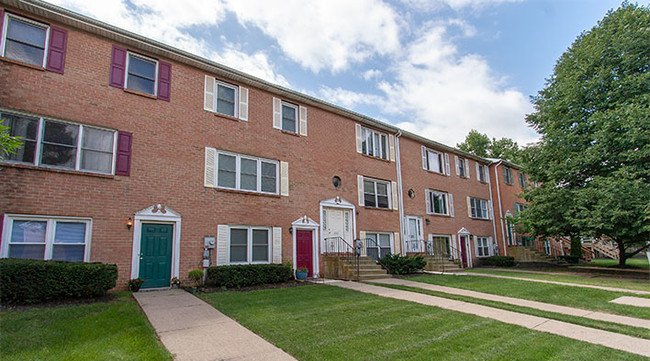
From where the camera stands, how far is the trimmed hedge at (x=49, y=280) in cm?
678

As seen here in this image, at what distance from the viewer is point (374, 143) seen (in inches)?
688

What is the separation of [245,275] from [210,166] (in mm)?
3773

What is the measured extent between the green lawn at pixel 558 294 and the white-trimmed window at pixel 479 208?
1129cm

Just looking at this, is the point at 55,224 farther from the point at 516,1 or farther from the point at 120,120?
the point at 516,1

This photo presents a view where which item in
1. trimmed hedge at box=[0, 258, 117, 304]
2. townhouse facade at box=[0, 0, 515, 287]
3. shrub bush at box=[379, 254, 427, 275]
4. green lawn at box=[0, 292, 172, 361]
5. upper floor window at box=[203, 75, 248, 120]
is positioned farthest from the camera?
shrub bush at box=[379, 254, 427, 275]

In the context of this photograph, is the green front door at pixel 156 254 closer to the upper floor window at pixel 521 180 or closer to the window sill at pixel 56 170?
the window sill at pixel 56 170

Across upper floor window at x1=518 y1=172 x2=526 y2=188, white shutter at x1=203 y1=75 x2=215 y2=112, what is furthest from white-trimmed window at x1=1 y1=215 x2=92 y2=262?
upper floor window at x1=518 y1=172 x2=526 y2=188

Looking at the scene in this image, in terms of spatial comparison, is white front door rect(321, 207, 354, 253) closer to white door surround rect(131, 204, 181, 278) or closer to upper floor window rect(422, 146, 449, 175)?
white door surround rect(131, 204, 181, 278)

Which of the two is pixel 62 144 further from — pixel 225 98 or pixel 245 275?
pixel 245 275

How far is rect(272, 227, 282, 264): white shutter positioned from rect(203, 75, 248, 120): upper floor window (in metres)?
4.34

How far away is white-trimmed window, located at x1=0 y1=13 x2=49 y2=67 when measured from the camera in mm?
8709

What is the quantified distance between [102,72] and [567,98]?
19.6 meters

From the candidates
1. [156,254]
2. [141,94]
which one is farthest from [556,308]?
[141,94]

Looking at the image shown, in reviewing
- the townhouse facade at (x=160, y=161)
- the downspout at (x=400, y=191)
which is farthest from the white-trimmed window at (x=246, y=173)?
the downspout at (x=400, y=191)
